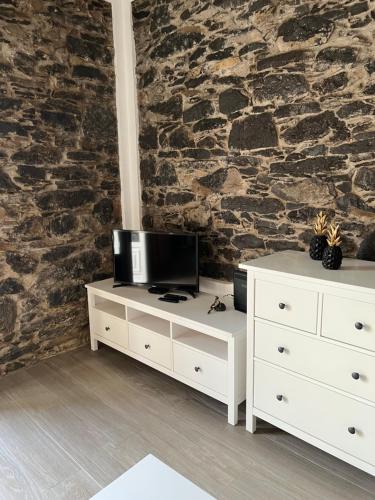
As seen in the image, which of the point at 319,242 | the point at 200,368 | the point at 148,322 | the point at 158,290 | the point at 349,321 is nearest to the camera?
the point at 349,321

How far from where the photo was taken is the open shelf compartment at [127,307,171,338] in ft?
8.65

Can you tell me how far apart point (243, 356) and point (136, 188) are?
1.86 m

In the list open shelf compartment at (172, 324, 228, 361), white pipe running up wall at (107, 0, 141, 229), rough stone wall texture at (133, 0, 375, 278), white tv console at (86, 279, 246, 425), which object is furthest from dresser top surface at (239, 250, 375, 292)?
white pipe running up wall at (107, 0, 141, 229)

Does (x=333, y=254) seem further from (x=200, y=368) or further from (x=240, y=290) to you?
(x=200, y=368)

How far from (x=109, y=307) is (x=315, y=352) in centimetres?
186

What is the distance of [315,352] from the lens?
1.77 m

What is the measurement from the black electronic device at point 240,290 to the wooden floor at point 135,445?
650 millimetres

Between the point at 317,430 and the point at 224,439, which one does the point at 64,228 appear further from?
the point at 317,430

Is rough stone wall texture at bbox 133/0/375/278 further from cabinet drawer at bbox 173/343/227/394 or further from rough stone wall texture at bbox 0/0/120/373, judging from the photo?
cabinet drawer at bbox 173/343/227/394

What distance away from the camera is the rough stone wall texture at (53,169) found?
267 centimetres

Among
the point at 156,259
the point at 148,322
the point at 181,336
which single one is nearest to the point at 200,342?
the point at 181,336

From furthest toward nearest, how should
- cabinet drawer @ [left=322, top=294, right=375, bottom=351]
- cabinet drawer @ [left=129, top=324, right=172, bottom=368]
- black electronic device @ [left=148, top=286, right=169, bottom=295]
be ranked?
black electronic device @ [left=148, top=286, right=169, bottom=295] → cabinet drawer @ [left=129, top=324, right=172, bottom=368] → cabinet drawer @ [left=322, top=294, right=375, bottom=351]

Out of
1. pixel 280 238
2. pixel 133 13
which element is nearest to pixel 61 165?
pixel 133 13

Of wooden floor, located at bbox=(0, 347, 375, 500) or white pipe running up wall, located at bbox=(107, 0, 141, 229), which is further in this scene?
white pipe running up wall, located at bbox=(107, 0, 141, 229)
